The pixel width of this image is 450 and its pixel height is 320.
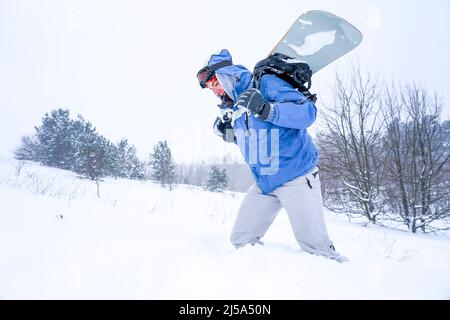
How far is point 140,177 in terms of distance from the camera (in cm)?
3959

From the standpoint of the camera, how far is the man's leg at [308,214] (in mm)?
1908

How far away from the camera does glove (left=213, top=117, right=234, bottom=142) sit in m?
2.61

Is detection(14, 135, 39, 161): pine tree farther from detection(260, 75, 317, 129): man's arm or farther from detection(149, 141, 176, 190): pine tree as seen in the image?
detection(260, 75, 317, 129): man's arm

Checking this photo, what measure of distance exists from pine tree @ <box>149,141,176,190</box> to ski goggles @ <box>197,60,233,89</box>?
2873 centimetres

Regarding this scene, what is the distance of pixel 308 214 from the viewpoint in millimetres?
1914

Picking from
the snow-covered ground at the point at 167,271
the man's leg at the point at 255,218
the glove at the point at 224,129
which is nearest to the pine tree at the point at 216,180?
the glove at the point at 224,129

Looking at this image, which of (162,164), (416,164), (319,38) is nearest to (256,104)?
(319,38)

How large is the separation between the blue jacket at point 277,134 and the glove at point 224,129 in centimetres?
42

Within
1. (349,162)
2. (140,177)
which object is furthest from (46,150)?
(349,162)

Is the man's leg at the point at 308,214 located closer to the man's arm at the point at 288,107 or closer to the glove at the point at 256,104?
the man's arm at the point at 288,107

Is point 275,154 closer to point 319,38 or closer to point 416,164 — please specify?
point 319,38

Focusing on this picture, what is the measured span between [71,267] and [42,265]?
0.60 feet

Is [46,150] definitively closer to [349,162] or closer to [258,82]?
[349,162]
